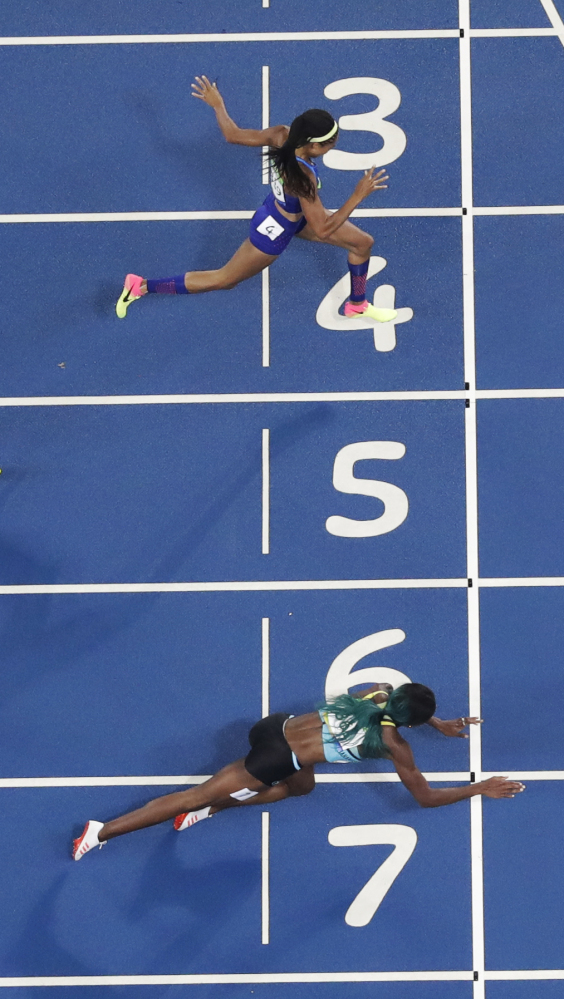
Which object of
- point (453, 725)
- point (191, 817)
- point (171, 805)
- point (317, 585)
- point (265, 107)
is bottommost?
point (191, 817)

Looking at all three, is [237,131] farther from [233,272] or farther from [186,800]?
[186,800]

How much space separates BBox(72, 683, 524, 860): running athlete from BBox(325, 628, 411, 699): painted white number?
21cm

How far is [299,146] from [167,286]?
1301 mm

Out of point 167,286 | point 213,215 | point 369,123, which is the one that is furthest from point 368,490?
point 369,123

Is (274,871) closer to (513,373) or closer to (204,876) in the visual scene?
(204,876)

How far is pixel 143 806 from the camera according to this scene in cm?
600

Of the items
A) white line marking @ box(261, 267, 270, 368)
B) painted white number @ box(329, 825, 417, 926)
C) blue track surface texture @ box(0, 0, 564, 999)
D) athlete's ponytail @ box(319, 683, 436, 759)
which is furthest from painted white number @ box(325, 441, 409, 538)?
painted white number @ box(329, 825, 417, 926)

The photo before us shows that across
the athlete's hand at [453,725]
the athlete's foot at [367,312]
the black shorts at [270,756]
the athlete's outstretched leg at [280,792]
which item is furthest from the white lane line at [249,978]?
the athlete's foot at [367,312]

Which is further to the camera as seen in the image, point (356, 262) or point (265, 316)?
point (265, 316)

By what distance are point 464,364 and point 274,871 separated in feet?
11.7

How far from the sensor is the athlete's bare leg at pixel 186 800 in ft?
18.6

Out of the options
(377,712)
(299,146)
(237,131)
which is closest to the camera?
(299,146)

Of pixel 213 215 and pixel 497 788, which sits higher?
pixel 213 215

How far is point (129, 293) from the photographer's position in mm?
5965
